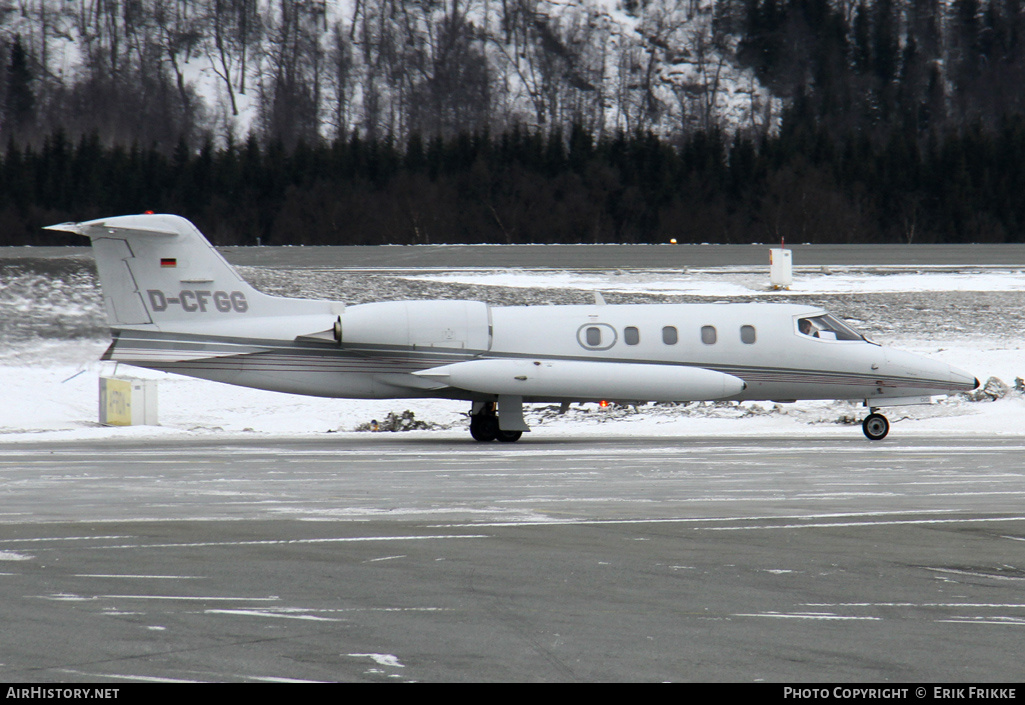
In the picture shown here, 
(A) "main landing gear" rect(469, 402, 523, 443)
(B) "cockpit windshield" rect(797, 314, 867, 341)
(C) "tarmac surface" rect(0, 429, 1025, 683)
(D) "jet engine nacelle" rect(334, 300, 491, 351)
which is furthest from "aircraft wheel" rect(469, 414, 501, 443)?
(B) "cockpit windshield" rect(797, 314, 867, 341)

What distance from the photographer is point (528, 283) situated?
1567 inches

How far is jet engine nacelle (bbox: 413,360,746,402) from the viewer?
2111 centimetres

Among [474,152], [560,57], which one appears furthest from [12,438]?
[560,57]

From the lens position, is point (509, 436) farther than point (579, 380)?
Yes

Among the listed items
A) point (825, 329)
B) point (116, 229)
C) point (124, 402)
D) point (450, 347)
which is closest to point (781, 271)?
point (825, 329)

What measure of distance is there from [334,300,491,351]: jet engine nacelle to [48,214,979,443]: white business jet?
25 mm

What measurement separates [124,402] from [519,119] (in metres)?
105

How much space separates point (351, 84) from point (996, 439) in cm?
11705

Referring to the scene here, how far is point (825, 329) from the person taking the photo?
22.6 m

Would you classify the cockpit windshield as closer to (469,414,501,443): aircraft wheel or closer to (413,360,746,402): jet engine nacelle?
(413,360,746,402): jet engine nacelle

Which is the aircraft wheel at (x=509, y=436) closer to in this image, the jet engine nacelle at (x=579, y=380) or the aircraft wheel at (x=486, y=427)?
the aircraft wheel at (x=486, y=427)

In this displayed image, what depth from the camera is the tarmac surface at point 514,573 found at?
6559 mm

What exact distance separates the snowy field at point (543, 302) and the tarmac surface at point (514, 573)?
8.93m

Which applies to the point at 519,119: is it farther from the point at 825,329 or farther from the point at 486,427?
the point at 486,427
